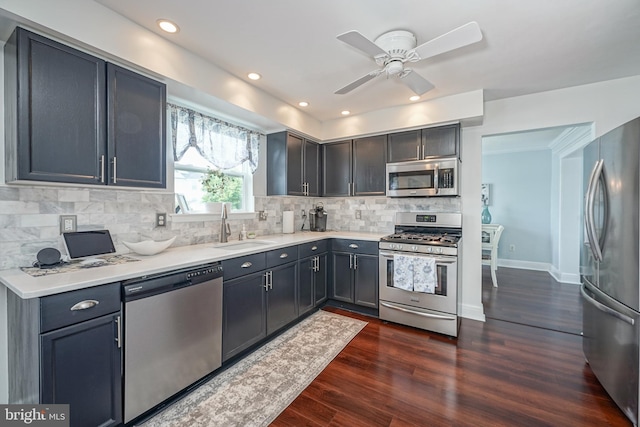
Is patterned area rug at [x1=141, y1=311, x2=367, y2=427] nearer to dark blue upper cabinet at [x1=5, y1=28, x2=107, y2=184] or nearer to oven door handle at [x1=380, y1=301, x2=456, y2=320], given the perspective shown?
oven door handle at [x1=380, y1=301, x2=456, y2=320]

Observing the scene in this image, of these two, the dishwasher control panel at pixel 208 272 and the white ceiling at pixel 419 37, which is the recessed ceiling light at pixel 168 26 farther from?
the dishwasher control panel at pixel 208 272

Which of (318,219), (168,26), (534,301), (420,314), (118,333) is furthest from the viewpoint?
(318,219)

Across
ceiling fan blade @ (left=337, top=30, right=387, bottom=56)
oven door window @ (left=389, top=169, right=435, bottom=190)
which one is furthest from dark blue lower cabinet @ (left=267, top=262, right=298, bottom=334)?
ceiling fan blade @ (left=337, top=30, right=387, bottom=56)

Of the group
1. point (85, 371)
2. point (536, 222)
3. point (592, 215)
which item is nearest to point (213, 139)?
point (85, 371)

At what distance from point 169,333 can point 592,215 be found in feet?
9.88

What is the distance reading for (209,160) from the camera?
2.80 metres

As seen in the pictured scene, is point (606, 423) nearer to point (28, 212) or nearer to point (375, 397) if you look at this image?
point (375, 397)

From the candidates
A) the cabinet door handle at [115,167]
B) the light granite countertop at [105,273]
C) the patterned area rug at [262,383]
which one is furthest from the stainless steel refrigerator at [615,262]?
the cabinet door handle at [115,167]

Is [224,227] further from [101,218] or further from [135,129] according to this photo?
[135,129]

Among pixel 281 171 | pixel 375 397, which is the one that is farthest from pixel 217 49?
pixel 375 397

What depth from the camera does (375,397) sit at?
1889 mm

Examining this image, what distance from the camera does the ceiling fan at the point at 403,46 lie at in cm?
158

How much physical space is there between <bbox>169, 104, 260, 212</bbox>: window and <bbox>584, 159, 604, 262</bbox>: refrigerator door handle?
312cm

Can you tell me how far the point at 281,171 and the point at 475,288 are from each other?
9.17 feet
